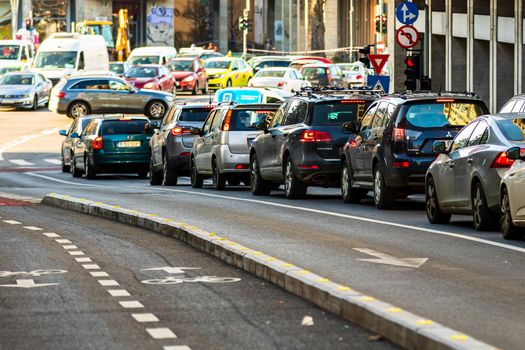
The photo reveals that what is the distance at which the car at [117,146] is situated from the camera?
137 ft

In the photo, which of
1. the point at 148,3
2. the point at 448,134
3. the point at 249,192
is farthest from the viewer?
the point at 148,3

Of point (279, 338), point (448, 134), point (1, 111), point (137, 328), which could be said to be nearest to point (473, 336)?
point (279, 338)

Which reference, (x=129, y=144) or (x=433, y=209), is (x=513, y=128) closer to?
(x=433, y=209)

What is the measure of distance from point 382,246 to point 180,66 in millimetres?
66408

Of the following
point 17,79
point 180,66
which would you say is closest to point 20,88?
point 17,79

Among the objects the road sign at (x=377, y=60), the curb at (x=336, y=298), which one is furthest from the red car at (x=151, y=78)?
the curb at (x=336, y=298)

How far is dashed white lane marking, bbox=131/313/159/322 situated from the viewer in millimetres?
11602

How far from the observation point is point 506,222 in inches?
704

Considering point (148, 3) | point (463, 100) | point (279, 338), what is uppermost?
point (148, 3)

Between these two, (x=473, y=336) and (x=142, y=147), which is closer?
(x=473, y=336)

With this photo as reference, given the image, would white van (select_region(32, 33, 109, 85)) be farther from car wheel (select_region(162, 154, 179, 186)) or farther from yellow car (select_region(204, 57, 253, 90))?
car wheel (select_region(162, 154, 179, 186))

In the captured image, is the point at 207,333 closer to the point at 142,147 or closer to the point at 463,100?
the point at 463,100

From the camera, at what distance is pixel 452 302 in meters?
11.8

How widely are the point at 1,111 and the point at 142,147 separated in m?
Result: 33.3
